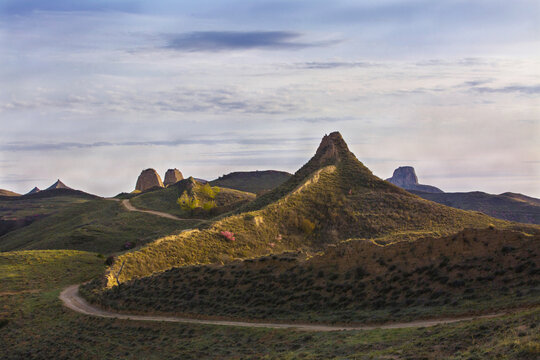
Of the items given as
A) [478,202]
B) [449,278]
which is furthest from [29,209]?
A: [478,202]

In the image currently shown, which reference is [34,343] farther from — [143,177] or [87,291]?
[143,177]

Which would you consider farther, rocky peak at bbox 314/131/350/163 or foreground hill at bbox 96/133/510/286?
rocky peak at bbox 314/131/350/163

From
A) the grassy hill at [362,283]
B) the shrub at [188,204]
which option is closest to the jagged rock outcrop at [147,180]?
the shrub at [188,204]

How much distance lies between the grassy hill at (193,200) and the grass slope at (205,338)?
46.0 m

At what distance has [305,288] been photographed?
3178 centimetres

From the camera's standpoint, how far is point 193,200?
99.1 meters

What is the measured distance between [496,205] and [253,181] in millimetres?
92595

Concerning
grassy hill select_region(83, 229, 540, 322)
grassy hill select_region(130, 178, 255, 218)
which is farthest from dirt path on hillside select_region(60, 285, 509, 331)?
grassy hill select_region(130, 178, 255, 218)

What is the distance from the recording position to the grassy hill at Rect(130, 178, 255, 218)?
9444cm

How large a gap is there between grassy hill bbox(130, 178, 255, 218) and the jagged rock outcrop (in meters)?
62.4

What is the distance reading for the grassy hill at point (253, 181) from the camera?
6742 inches

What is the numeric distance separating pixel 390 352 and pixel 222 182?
171 meters

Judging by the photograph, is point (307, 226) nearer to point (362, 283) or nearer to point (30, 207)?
point (362, 283)

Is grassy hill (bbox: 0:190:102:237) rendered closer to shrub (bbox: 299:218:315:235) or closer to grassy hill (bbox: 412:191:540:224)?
shrub (bbox: 299:218:315:235)
